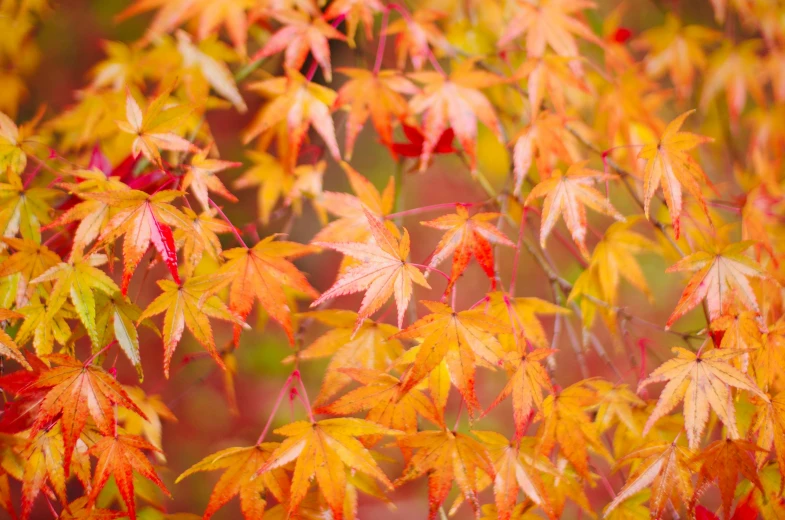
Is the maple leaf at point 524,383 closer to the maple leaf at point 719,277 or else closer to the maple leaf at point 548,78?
the maple leaf at point 719,277

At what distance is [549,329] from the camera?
220cm

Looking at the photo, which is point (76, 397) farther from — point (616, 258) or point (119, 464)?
point (616, 258)

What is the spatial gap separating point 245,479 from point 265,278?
0.28 m

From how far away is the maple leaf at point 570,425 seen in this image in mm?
771

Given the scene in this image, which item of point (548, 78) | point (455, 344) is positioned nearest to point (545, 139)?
point (548, 78)

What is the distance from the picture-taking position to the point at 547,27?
1110 mm

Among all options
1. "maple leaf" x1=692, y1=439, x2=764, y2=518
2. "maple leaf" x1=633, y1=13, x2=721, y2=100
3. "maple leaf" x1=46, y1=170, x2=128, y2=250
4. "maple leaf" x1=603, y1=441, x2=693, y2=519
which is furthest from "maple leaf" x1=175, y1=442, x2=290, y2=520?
"maple leaf" x1=633, y1=13, x2=721, y2=100

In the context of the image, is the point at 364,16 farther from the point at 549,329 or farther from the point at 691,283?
the point at 549,329

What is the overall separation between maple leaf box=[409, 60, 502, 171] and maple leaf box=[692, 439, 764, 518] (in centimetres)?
56

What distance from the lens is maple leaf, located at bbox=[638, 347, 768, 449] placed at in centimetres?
72

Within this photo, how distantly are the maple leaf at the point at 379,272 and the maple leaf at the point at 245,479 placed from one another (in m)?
0.26

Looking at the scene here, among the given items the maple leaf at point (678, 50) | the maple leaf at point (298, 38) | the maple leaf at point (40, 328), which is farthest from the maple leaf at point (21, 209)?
the maple leaf at point (678, 50)

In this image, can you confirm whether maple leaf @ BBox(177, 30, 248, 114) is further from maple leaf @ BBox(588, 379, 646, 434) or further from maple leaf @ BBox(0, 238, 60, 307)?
maple leaf @ BBox(588, 379, 646, 434)

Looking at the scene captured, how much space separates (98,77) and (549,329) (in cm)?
176
